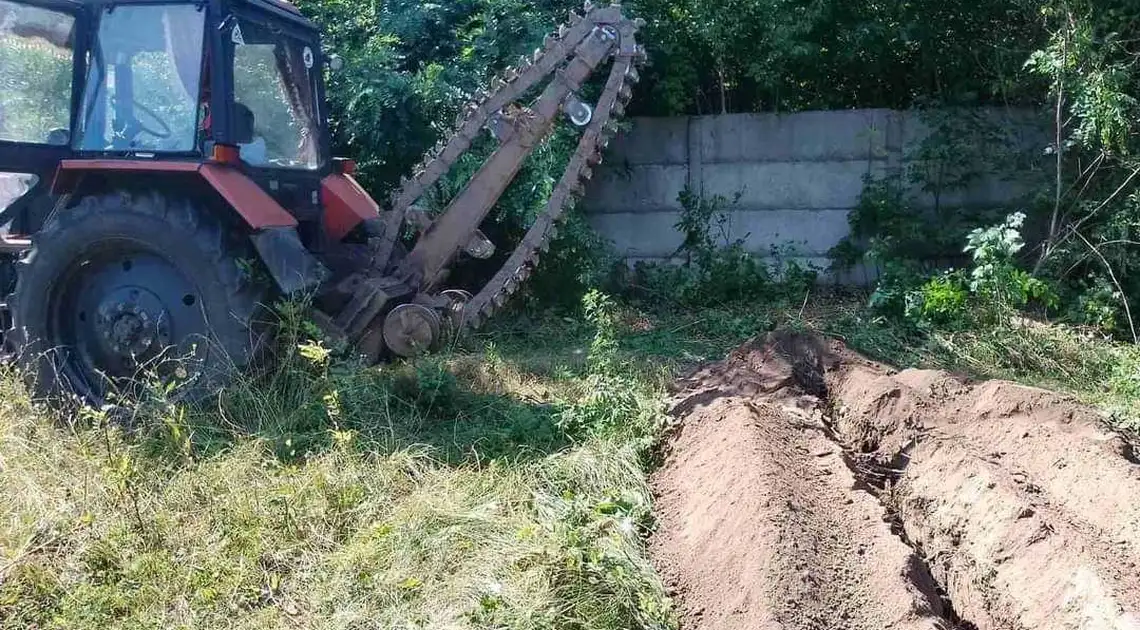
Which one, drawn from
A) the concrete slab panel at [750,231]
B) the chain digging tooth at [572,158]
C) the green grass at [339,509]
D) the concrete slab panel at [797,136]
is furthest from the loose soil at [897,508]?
the concrete slab panel at [797,136]

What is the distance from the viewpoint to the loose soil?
3127 mm

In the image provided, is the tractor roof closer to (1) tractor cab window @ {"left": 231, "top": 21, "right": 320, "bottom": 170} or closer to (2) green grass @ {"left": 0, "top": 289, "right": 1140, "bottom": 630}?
(1) tractor cab window @ {"left": 231, "top": 21, "right": 320, "bottom": 170}

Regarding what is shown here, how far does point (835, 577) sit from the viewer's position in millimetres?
3270

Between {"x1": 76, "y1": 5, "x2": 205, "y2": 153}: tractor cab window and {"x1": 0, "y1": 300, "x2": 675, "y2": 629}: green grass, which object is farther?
{"x1": 76, "y1": 5, "x2": 205, "y2": 153}: tractor cab window

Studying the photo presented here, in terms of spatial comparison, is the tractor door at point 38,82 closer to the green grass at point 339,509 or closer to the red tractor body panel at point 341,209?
the green grass at point 339,509

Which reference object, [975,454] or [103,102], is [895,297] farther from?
[103,102]

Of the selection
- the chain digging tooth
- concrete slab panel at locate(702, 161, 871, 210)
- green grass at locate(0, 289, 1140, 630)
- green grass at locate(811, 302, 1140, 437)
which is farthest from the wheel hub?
concrete slab panel at locate(702, 161, 871, 210)

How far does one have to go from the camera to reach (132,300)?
5.41 meters

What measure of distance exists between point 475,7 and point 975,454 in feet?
18.8

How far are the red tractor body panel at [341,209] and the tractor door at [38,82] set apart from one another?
4.79ft

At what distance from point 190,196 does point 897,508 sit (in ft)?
12.2

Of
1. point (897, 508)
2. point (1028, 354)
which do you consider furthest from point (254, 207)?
point (1028, 354)

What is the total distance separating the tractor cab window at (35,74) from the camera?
215 inches

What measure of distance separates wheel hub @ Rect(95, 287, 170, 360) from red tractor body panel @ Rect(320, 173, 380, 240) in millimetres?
1264
